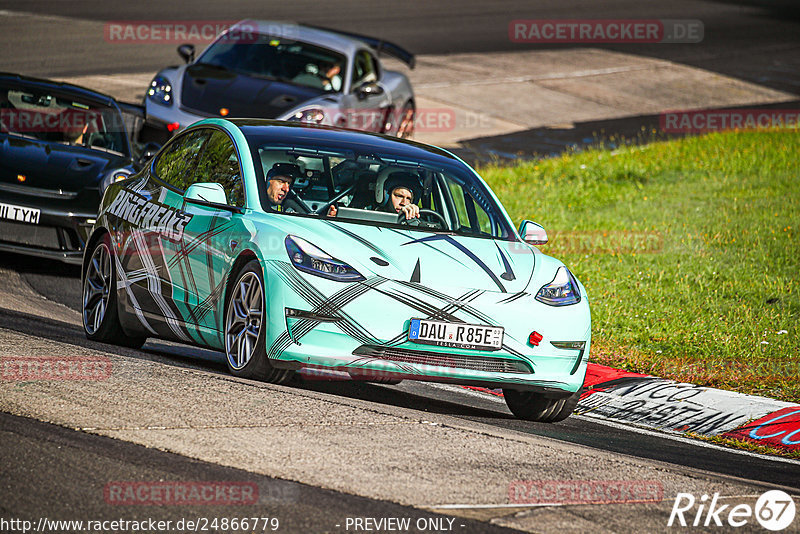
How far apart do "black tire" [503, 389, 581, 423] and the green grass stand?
200 centimetres

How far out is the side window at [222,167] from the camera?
798 cm

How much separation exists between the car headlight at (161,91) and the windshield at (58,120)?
9.07 ft

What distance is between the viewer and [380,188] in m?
8.33

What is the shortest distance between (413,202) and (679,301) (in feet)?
13.5

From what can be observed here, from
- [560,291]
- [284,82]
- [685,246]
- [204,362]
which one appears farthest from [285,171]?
[284,82]

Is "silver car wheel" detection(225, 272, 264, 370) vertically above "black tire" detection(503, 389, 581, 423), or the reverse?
"silver car wheel" detection(225, 272, 264, 370)

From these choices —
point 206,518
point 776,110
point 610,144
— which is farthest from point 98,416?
point 776,110

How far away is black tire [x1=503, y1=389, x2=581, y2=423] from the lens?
7797mm

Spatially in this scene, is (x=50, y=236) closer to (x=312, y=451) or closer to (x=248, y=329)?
(x=248, y=329)

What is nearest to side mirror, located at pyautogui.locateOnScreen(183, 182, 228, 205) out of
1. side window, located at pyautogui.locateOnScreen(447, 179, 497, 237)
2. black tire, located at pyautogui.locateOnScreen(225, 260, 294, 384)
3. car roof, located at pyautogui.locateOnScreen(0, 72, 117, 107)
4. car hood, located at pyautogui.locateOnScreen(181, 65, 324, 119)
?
black tire, located at pyautogui.locateOnScreen(225, 260, 294, 384)

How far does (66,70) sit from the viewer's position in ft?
74.5

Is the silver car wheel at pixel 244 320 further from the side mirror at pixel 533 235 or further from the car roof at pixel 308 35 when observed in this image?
the car roof at pixel 308 35

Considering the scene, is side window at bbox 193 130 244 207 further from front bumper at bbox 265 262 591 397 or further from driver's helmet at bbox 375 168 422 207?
front bumper at bbox 265 262 591 397

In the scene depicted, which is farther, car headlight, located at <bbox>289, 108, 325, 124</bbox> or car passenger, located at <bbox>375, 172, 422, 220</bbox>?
car headlight, located at <bbox>289, 108, 325, 124</bbox>
